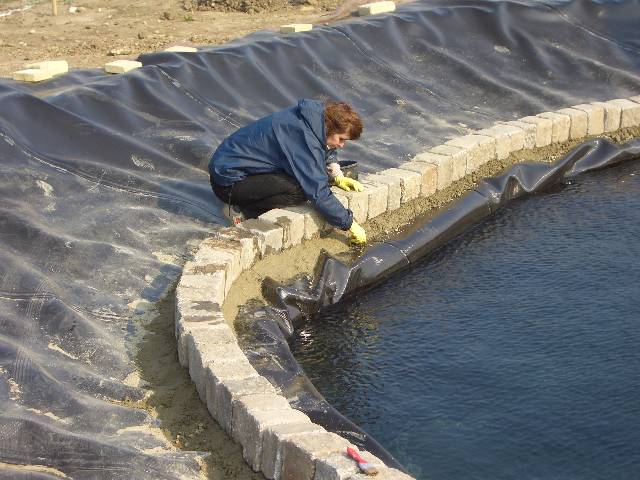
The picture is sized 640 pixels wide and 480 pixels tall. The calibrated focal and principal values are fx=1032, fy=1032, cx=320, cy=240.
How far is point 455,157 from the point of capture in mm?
8281

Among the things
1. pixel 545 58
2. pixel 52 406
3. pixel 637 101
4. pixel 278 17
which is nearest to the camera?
pixel 52 406

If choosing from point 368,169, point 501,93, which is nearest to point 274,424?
point 368,169

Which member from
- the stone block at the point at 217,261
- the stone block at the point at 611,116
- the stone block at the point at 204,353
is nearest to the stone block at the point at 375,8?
the stone block at the point at 611,116

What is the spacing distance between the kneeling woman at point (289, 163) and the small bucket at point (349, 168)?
247 millimetres

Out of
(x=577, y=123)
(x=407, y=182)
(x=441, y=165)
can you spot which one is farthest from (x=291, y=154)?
(x=577, y=123)

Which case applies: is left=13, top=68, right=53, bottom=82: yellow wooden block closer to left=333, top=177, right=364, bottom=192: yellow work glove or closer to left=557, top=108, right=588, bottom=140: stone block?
left=333, top=177, right=364, bottom=192: yellow work glove

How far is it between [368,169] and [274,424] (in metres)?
4.11

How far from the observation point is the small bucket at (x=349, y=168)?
7672 millimetres

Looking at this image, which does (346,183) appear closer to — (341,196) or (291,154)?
(341,196)

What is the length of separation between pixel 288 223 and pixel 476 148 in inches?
91.1

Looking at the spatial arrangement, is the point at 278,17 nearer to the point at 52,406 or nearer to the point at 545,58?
the point at 545,58

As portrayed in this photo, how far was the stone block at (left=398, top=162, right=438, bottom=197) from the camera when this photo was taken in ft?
26.3

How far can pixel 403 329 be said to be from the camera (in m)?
6.59

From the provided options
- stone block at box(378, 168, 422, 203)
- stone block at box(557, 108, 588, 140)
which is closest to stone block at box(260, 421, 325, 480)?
stone block at box(378, 168, 422, 203)
